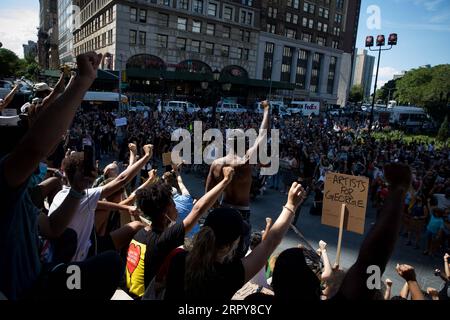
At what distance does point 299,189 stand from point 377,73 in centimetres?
3015

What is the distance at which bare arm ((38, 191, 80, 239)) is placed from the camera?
1.76m

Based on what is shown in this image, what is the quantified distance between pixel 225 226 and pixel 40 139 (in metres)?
1.11

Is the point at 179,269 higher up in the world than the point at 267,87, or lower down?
lower down

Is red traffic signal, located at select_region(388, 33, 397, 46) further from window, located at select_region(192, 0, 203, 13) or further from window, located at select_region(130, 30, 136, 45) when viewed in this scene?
window, located at select_region(192, 0, 203, 13)

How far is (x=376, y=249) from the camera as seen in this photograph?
4.86 ft

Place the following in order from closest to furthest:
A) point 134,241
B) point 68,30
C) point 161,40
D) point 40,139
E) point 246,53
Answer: point 40,139, point 134,241, point 161,40, point 246,53, point 68,30

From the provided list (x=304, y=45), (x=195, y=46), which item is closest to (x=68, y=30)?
(x=195, y=46)

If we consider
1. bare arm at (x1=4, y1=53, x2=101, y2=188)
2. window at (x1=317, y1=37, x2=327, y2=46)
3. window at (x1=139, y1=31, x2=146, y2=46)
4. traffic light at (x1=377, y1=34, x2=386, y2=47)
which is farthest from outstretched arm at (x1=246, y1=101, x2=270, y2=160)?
window at (x1=317, y1=37, x2=327, y2=46)

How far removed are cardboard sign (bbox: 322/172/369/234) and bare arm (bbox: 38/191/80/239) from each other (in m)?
3.97

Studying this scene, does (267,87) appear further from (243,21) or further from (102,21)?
(102,21)

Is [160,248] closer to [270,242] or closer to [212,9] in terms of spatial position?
[270,242]

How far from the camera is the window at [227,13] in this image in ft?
178
